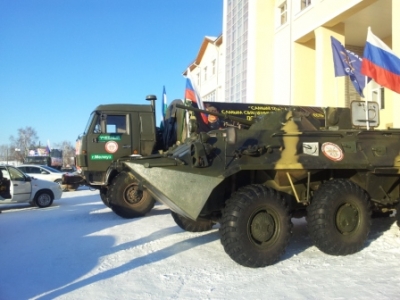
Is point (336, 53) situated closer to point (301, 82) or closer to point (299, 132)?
point (299, 132)

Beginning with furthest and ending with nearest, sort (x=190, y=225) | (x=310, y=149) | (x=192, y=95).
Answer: (x=192, y=95), (x=190, y=225), (x=310, y=149)

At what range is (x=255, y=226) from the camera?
503 centimetres

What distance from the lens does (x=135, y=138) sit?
31.6 feet

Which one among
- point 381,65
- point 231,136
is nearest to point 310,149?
point 231,136

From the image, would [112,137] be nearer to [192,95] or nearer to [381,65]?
[192,95]

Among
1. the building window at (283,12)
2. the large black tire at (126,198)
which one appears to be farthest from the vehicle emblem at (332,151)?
the building window at (283,12)

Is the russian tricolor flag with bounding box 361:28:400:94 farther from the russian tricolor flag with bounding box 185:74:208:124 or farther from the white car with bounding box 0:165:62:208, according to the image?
the white car with bounding box 0:165:62:208

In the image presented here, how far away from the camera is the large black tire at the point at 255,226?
488 centimetres

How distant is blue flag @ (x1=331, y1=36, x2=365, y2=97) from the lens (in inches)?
403

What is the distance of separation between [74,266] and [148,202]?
12.7ft

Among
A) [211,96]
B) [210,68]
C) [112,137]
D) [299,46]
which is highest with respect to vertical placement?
[210,68]

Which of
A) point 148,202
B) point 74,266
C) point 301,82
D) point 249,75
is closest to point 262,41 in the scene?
point 249,75

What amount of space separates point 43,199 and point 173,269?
8.89 meters

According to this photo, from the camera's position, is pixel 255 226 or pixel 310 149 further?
pixel 310 149
